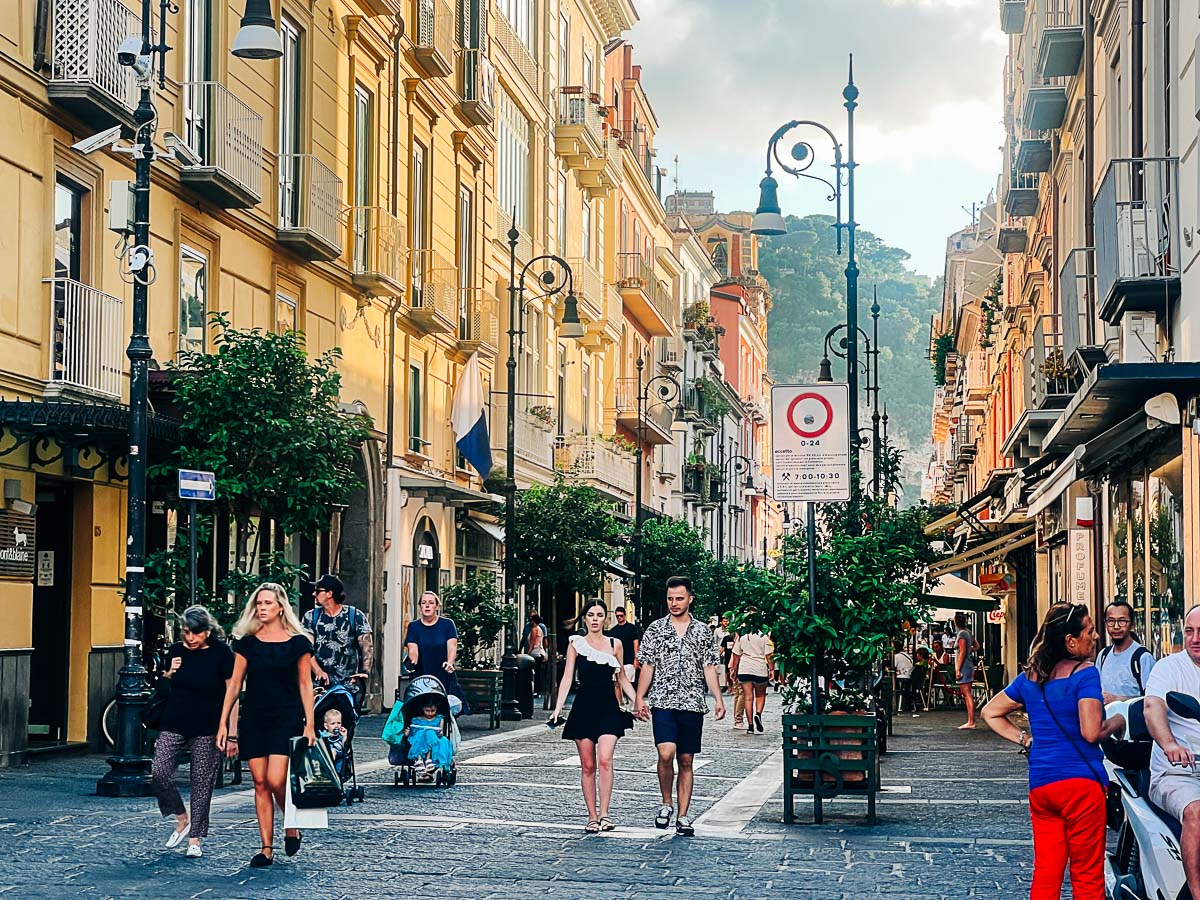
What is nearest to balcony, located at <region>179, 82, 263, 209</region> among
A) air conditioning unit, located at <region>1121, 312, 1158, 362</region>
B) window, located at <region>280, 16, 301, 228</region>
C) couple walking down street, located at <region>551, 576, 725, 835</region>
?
window, located at <region>280, 16, 301, 228</region>

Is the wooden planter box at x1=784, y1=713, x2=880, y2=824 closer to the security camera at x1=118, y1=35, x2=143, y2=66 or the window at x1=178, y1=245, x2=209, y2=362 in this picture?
the security camera at x1=118, y1=35, x2=143, y2=66

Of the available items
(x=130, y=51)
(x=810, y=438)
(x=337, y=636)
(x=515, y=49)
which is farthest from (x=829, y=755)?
(x=515, y=49)

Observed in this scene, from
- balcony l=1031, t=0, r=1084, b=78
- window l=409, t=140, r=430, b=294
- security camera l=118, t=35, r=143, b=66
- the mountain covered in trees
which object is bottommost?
security camera l=118, t=35, r=143, b=66

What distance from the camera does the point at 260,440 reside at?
18172 mm

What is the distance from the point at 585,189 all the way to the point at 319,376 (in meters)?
30.1

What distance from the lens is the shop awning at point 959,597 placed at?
1268 inches

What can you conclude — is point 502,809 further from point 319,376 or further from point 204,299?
point 204,299

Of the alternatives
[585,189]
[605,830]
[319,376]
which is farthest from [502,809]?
[585,189]

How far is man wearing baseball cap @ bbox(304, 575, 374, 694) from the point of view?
49.3ft

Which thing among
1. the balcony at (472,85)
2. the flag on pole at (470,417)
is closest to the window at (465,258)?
the balcony at (472,85)

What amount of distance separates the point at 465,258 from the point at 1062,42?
1388cm

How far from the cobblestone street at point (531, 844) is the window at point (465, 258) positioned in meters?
17.6

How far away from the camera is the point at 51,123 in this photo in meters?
18.3

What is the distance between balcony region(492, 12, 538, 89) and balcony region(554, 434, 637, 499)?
8658 mm
